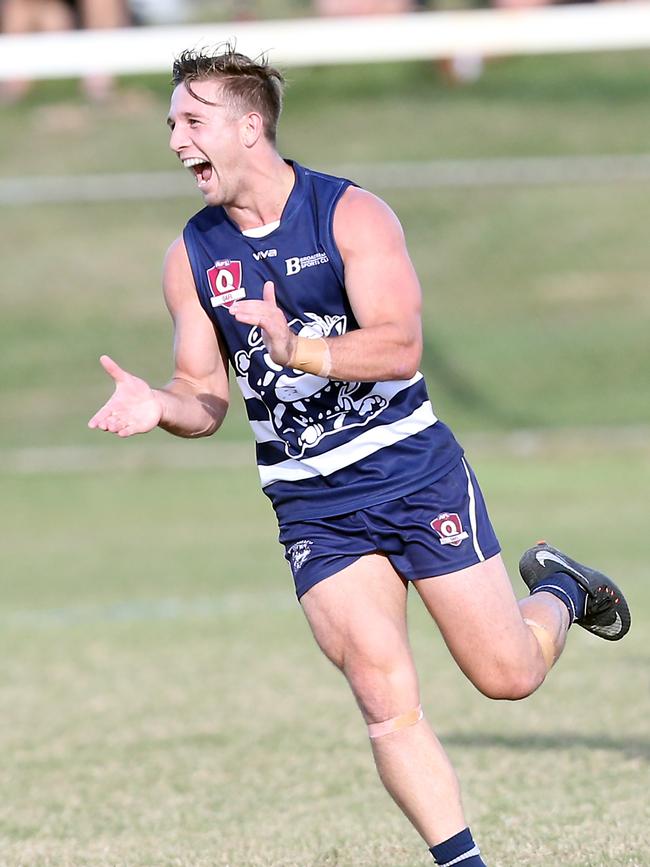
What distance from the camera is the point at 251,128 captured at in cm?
470

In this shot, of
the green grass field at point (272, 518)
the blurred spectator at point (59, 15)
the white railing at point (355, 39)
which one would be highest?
the blurred spectator at point (59, 15)

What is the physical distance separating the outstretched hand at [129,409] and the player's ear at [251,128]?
732 mm

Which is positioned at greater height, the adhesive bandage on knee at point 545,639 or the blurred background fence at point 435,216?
the blurred background fence at point 435,216

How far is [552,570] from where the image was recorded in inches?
222

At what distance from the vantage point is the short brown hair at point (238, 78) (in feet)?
15.4

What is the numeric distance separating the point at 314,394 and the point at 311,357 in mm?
377

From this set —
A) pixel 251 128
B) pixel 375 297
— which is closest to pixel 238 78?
pixel 251 128

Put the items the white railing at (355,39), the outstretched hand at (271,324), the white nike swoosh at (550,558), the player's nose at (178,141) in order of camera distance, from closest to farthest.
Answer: the outstretched hand at (271,324) < the player's nose at (178,141) < the white nike swoosh at (550,558) < the white railing at (355,39)

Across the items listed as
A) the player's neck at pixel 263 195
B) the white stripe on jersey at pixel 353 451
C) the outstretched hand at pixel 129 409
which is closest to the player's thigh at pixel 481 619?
the white stripe on jersey at pixel 353 451

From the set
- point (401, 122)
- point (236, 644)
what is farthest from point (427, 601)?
point (401, 122)

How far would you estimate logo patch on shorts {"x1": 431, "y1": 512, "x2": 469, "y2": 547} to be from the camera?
4629 mm

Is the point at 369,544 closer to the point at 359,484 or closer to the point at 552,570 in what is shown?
the point at 359,484

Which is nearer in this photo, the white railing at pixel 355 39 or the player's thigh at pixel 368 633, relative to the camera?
the player's thigh at pixel 368 633

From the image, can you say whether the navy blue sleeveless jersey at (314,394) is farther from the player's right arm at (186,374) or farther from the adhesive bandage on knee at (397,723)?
the adhesive bandage on knee at (397,723)
